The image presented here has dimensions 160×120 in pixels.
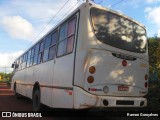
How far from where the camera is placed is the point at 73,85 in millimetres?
7492

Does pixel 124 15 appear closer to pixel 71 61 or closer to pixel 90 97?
pixel 71 61

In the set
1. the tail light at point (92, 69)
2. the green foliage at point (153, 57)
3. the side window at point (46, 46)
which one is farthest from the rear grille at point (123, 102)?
the green foliage at point (153, 57)

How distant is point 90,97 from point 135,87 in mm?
1633

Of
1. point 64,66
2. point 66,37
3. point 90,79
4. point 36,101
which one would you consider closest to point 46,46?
point 36,101

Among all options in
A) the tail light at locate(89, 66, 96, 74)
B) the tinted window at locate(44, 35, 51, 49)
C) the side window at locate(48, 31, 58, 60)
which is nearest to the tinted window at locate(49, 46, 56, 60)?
the side window at locate(48, 31, 58, 60)

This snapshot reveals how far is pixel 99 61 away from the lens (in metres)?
7.54

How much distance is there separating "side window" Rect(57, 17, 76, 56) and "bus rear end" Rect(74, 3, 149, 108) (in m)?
0.70

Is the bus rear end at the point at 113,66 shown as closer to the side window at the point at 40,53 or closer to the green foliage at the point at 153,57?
the side window at the point at 40,53

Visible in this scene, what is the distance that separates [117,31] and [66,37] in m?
1.50

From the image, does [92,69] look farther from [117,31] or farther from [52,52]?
[52,52]

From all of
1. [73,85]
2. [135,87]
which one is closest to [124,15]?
[135,87]

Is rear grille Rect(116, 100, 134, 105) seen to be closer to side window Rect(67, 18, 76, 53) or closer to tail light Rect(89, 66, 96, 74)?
tail light Rect(89, 66, 96, 74)

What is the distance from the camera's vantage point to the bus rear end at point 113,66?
24.0 feet

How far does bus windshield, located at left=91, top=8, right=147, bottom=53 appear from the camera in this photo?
309 inches
